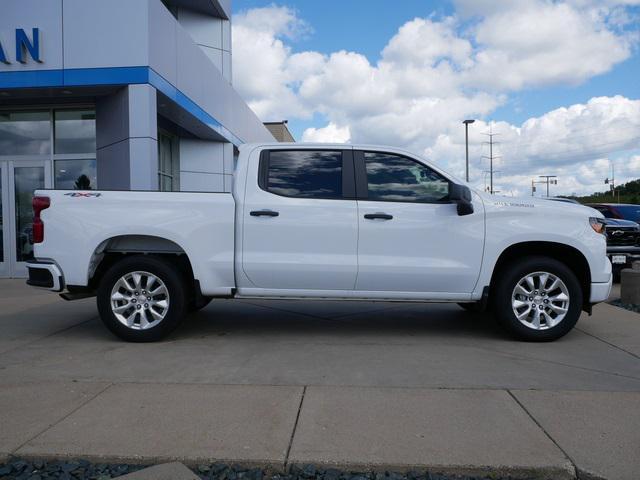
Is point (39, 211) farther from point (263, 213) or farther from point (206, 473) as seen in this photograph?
point (206, 473)

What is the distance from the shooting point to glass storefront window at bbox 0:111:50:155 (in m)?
12.1

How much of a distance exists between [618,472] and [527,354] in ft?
7.89

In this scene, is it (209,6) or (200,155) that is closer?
(200,155)

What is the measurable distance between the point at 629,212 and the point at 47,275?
40.5 ft

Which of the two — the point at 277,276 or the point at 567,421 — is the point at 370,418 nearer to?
the point at 567,421

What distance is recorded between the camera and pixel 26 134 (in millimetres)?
12156

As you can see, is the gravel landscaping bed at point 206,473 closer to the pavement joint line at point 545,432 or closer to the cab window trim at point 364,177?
the pavement joint line at point 545,432

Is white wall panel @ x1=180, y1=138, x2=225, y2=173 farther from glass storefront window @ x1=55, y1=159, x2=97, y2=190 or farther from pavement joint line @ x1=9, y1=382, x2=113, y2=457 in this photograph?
pavement joint line @ x1=9, y1=382, x2=113, y2=457

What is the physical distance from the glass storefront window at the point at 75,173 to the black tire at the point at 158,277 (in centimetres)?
716

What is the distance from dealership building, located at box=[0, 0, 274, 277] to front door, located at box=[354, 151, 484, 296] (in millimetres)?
5696

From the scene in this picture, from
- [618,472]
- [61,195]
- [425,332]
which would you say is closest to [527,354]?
[425,332]

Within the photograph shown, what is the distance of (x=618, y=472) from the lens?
2971 millimetres

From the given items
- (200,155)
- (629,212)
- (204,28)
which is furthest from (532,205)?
(204,28)

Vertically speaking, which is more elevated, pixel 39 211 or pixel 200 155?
pixel 200 155
